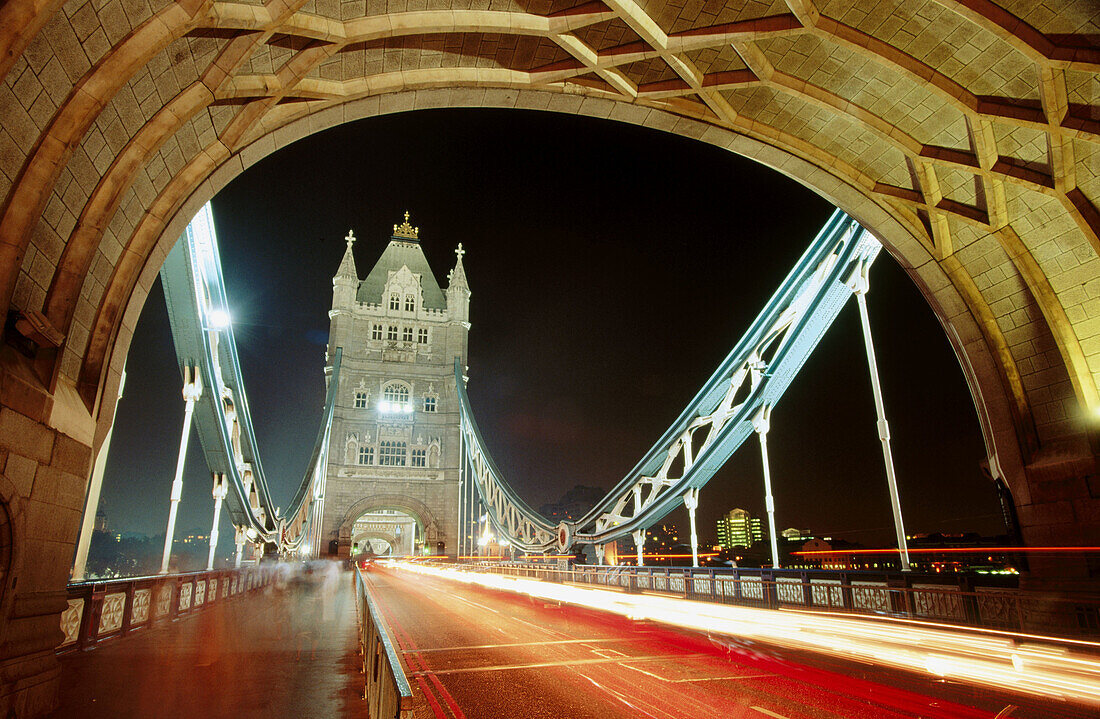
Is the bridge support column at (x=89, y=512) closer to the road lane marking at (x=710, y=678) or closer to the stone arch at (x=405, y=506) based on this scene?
the road lane marking at (x=710, y=678)

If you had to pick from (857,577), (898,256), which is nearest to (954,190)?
(898,256)

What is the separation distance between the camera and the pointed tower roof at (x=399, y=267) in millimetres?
62094

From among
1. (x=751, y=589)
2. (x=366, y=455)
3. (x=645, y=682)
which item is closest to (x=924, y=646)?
(x=645, y=682)

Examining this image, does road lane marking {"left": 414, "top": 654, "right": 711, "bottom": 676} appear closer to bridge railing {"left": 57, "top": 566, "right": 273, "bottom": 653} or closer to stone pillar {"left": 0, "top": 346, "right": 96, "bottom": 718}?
stone pillar {"left": 0, "top": 346, "right": 96, "bottom": 718}

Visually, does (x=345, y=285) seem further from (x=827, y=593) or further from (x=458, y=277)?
(x=827, y=593)

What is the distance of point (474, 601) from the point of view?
18.7m

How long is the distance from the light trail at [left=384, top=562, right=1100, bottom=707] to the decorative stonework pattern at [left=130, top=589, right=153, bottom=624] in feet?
30.6

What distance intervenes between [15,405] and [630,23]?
842cm

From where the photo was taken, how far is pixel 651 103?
34.8ft

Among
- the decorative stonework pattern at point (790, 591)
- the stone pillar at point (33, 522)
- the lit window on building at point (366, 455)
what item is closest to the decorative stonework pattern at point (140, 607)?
the stone pillar at point (33, 522)

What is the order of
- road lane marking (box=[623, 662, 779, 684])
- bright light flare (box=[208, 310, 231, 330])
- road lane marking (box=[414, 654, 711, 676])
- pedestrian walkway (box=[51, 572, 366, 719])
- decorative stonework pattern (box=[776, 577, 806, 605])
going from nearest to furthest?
pedestrian walkway (box=[51, 572, 366, 719]) < road lane marking (box=[623, 662, 779, 684]) < road lane marking (box=[414, 654, 711, 676]) < decorative stonework pattern (box=[776, 577, 806, 605]) < bright light flare (box=[208, 310, 231, 330])

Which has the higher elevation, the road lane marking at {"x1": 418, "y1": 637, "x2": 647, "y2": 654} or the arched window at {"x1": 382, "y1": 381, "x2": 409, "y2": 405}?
the arched window at {"x1": 382, "y1": 381, "x2": 409, "y2": 405}

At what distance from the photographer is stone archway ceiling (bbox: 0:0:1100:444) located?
5.86m

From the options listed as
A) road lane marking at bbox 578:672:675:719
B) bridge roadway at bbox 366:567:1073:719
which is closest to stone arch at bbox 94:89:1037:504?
bridge roadway at bbox 366:567:1073:719
